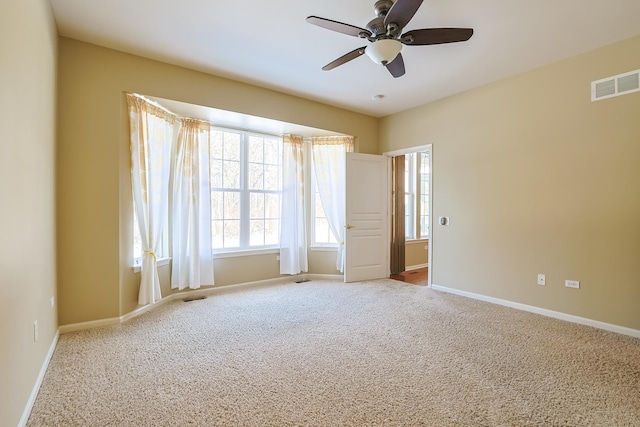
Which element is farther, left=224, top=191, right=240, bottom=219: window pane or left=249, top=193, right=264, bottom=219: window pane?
left=249, top=193, right=264, bottom=219: window pane

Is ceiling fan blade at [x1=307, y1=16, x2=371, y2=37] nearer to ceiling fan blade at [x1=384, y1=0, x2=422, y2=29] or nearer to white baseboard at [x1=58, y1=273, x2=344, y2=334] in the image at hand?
ceiling fan blade at [x1=384, y1=0, x2=422, y2=29]

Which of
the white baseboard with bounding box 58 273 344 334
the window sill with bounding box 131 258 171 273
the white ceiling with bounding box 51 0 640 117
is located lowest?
the white baseboard with bounding box 58 273 344 334

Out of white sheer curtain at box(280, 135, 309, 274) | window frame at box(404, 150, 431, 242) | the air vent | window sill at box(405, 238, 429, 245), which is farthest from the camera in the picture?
window frame at box(404, 150, 431, 242)

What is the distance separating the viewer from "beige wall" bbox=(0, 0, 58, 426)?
1.52m

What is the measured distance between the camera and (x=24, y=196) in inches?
74.5

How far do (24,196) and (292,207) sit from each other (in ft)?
11.5

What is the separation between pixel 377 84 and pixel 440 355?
11.1 feet

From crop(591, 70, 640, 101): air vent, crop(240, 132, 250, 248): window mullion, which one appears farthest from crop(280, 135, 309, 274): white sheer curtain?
crop(591, 70, 640, 101): air vent

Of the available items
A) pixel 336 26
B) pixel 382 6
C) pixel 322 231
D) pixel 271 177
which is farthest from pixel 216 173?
pixel 382 6

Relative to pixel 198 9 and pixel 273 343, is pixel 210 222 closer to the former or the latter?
pixel 273 343

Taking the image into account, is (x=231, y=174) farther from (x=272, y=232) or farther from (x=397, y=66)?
(x=397, y=66)

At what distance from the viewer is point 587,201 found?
127 inches

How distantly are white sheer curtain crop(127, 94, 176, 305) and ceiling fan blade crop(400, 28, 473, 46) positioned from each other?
294 cm

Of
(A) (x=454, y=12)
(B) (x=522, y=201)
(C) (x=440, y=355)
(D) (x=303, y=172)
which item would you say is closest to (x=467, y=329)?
(C) (x=440, y=355)
